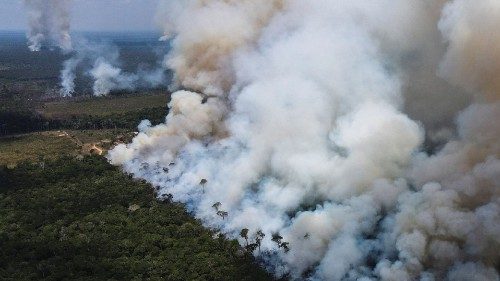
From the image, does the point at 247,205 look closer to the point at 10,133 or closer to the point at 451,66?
the point at 451,66

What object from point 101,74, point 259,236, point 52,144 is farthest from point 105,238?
point 101,74

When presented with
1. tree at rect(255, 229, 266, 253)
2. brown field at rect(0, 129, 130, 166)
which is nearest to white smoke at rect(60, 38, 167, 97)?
brown field at rect(0, 129, 130, 166)

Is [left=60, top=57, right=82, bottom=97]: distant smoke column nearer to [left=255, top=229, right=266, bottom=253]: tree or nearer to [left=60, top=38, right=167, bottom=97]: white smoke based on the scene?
[left=60, top=38, right=167, bottom=97]: white smoke

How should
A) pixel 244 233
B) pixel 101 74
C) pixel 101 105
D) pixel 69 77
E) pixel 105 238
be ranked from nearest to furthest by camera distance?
pixel 244 233, pixel 105 238, pixel 101 105, pixel 101 74, pixel 69 77

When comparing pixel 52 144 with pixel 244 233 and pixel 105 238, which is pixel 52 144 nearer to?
pixel 105 238

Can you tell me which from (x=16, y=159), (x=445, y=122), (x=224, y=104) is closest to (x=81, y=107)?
(x=16, y=159)

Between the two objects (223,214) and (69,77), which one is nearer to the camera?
(223,214)

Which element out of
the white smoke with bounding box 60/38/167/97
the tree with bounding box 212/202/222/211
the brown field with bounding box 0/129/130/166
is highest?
the white smoke with bounding box 60/38/167/97

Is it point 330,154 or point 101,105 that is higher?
point 101,105

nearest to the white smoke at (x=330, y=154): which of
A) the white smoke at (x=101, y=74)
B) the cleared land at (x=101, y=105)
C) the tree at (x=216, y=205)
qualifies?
the tree at (x=216, y=205)
